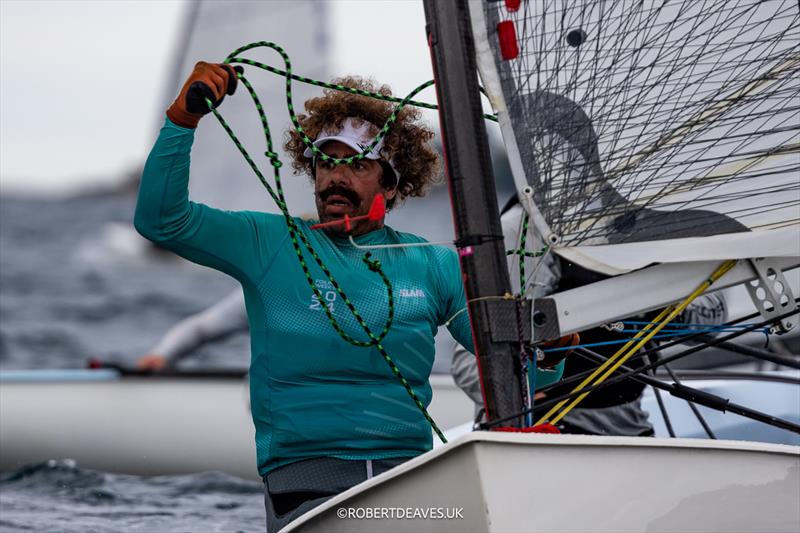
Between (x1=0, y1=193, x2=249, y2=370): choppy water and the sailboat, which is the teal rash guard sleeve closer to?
the sailboat

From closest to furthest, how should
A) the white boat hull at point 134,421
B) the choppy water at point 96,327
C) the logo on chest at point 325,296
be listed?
the logo on chest at point 325,296
the choppy water at point 96,327
the white boat hull at point 134,421

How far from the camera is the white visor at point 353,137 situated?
2.19m

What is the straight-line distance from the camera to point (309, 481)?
206cm

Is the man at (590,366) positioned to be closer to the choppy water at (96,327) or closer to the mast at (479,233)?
the mast at (479,233)

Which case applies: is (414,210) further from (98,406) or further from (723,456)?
(723,456)

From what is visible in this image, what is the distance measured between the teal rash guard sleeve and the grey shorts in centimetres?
2

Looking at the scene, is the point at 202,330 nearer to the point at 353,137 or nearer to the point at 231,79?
the point at 353,137

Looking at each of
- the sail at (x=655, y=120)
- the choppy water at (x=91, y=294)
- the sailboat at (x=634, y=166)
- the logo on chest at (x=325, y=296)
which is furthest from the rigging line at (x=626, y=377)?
the choppy water at (x=91, y=294)

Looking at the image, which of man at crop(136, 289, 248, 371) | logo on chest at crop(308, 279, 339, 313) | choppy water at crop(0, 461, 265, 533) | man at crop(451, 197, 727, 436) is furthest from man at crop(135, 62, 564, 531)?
man at crop(136, 289, 248, 371)

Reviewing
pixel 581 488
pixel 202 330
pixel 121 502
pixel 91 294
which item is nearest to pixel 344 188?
pixel 581 488

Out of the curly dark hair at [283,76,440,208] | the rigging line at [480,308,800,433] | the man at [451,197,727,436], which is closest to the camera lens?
the rigging line at [480,308,800,433]

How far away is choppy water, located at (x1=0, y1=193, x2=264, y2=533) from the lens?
3.46m

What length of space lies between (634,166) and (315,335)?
0.64 m

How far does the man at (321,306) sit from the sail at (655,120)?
0.33m
